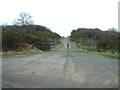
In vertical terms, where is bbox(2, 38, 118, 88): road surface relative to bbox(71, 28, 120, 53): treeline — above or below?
below

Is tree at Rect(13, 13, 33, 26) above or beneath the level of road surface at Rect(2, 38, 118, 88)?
above

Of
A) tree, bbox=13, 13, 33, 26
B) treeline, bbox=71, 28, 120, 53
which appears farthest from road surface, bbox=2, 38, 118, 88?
tree, bbox=13, 13, 33, 26

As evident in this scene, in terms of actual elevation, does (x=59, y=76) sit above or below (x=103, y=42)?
below

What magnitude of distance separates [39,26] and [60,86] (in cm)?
5323

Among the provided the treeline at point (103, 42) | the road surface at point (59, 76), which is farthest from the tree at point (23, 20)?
the road surface at point (59, 76)

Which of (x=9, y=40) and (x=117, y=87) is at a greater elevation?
(x=9, y=40)

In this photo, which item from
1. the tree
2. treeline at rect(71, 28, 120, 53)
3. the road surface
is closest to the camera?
the road surface

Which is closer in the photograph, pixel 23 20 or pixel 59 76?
pixel 59 76

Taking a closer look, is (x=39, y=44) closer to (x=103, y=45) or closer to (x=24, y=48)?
(x=24, y=48)

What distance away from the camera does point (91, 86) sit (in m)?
3.81

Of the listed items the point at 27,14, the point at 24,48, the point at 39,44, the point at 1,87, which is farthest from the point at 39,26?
the point at 1,87

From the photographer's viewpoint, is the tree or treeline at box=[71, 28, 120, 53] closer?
treeline at box=[71, 28, 120, 53]

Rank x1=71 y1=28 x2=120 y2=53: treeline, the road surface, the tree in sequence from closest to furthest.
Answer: the road surface
x1=71 y1=28 x2=120 y2=53: treeline
the tree

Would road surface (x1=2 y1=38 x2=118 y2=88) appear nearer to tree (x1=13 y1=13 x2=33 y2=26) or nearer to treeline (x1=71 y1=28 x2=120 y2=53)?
treeline (x1=71 y1=28 x2=120 y2=53)
